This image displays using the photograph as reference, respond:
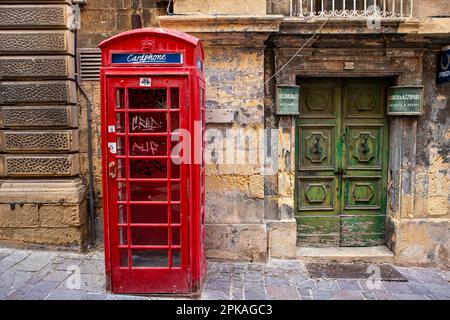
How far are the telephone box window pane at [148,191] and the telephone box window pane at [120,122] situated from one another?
0.62m

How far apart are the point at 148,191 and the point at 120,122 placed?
85 cm

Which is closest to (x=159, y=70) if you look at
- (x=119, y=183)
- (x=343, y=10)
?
(x=119, y=183)

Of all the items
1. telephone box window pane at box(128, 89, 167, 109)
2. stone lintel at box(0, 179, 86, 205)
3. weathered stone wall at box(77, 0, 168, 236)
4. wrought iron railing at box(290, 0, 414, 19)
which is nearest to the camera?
telephone box window pane at box(128, 89, 167, 109)

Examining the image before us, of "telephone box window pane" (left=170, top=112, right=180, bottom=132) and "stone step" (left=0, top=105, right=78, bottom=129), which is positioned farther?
"stone step" (left=0, top=105, right=78, bottom=129)

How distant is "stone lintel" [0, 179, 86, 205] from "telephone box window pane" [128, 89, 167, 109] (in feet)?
6.84

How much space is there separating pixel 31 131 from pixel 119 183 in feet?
7.15

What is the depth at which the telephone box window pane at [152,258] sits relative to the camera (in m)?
4.28

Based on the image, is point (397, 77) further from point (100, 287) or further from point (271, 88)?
point (100, 287)

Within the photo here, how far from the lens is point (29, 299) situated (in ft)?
13.7

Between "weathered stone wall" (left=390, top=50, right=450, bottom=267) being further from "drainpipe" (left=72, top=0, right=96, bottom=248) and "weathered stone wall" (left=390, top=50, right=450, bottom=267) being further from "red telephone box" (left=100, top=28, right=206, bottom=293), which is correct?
"drainpipe" (left=72, top=0, right=96, bottom=248)

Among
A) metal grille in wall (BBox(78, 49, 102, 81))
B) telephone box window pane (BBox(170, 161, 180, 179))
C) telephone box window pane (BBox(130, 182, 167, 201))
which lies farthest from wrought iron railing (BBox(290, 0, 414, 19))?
telephone box window pane (BBox(130, 182, 167, 201))

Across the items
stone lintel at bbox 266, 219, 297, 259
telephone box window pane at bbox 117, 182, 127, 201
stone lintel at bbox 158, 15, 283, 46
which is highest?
stone lintel at bbox 158, 15, 283, 46

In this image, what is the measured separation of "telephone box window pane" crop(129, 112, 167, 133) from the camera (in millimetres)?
4168

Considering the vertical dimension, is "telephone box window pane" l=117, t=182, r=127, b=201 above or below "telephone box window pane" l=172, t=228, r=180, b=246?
above
